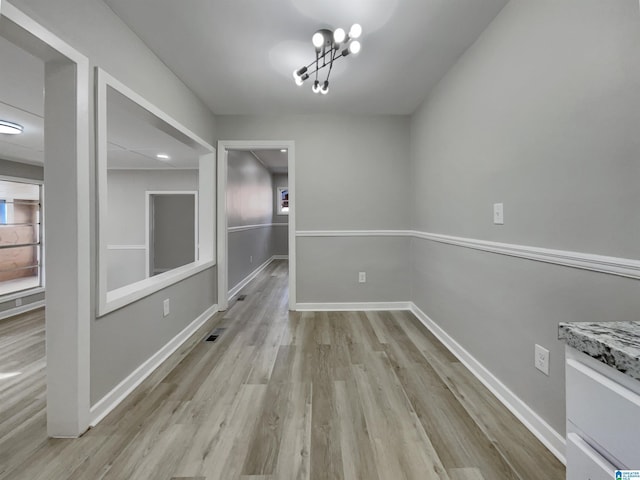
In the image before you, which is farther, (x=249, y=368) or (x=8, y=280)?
(x=8, y=280)

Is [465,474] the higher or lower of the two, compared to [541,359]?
lower

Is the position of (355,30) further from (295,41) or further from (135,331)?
(135,331)

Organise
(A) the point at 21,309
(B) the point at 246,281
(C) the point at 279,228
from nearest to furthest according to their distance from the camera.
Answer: (A) the point at 21,309 < (B) the point at 246,281 < (C) the point at 279,228

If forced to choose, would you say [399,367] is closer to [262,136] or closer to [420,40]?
[420,40]

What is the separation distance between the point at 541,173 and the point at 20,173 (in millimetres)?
6190

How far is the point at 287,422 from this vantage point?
65.1 inches

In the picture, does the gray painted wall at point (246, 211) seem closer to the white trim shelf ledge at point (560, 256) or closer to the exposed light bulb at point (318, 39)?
the exposed light bulb at point (318, 39)

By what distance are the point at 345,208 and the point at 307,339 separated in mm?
1624

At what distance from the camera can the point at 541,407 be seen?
1534mm

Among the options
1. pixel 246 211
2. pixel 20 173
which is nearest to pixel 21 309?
pixel 20 173

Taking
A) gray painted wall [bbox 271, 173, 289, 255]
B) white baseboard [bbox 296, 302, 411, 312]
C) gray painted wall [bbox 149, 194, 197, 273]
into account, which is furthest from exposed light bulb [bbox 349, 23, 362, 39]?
gray painted wall [bbox 271, 173, 289, 255]

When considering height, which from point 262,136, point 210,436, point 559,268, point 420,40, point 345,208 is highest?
point 420,40

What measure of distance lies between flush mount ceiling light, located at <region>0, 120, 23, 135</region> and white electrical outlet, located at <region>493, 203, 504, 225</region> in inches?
170

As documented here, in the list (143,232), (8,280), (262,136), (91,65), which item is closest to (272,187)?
(143,232)
